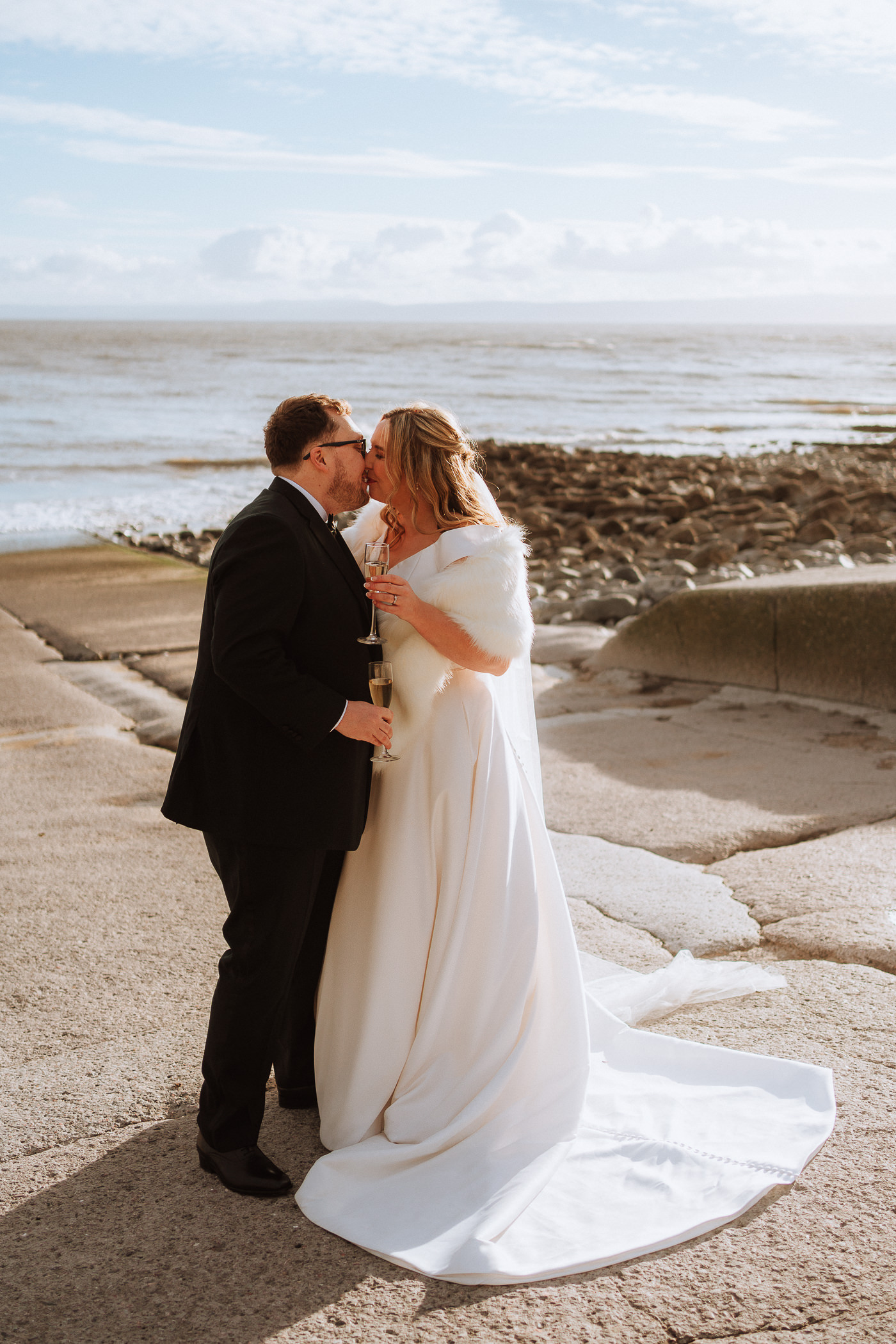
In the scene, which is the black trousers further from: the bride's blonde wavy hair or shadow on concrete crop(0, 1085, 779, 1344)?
the bride's blonde wavy hair

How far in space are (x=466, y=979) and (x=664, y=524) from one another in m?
13.0

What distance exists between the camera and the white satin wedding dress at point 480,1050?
8.32ft

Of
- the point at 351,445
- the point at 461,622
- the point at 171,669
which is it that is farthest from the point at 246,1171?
the point at 171,669

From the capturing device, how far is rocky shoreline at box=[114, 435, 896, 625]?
11.1 m

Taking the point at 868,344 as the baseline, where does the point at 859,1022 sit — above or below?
below

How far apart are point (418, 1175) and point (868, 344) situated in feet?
406

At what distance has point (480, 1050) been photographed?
2.72 metres

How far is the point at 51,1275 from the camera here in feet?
7.37

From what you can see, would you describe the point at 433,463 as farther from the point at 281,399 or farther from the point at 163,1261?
the point at 281,399

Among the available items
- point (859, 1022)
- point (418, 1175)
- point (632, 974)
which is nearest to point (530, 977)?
point (418, 1175)

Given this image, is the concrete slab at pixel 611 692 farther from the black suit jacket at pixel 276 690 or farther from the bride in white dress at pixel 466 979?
the black suit jacket at pixel 276 690

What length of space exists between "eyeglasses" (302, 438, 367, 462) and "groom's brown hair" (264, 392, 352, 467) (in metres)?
0.01

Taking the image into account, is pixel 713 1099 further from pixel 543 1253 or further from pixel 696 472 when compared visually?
pixel 696 472

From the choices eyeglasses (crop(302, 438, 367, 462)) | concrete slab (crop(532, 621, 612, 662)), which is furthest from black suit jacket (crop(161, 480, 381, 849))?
concrete slab (crop(532, 621, 612, 662))
